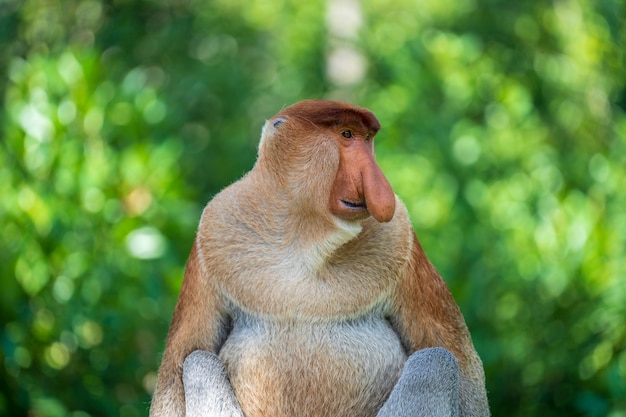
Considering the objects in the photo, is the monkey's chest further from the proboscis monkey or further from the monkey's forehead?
the monkey's forehead

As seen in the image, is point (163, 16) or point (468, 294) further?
point (163, 16)

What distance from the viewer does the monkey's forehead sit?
8.18 feet

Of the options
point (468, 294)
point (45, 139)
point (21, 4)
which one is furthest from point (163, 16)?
point (468, 294)

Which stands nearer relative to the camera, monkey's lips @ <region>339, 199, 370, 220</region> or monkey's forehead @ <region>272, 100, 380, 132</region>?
monkey's lips @ <region>339, 199, 370, 220</region>

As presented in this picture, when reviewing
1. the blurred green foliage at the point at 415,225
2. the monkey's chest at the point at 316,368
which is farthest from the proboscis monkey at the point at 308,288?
the blurred green foliage at the point at 415,225

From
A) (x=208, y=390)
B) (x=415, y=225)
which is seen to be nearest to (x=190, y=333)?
(x=208, y=390)

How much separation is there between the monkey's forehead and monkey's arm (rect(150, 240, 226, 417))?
487 mm

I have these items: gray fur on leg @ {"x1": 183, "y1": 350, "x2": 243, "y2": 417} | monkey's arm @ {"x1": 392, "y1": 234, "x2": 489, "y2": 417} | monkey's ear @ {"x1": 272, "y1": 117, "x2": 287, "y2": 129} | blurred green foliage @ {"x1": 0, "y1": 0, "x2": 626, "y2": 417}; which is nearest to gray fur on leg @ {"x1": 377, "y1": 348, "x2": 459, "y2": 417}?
monkey's arm @ {"x1": 392, "y1": 234, "x2": 489, "y2": 417}

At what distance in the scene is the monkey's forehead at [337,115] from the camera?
2.49 metres

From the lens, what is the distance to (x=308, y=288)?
2521mm

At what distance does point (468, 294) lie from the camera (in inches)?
239

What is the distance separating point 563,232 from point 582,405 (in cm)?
110

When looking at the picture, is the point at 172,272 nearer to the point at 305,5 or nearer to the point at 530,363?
the point at 530,363

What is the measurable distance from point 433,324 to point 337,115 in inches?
25.5
